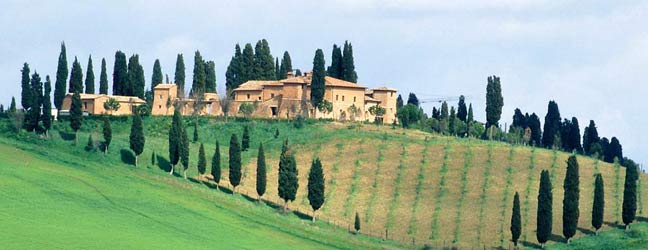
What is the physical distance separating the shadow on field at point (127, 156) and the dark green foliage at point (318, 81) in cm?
2983

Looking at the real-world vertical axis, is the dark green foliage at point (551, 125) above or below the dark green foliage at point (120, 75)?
below

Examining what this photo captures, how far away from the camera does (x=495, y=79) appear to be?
13488 cm

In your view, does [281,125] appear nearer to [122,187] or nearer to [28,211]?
[122,187]

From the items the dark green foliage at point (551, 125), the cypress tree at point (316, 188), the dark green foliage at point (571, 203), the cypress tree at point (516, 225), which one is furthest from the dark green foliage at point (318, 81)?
the cypress tree at point (516, 225)

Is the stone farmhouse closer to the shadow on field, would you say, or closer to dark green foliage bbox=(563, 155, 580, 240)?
the shadow on field

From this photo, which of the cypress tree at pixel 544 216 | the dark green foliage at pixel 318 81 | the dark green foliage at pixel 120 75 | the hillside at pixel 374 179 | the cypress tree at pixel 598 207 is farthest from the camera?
the dark green foliage at pixel 120 75

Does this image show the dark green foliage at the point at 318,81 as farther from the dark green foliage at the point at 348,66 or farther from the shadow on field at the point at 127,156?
the shadow on field at the point at 127,156

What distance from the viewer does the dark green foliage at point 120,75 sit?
145 m

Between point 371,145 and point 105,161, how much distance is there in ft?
89.9

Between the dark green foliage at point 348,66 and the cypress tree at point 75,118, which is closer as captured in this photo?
the cypress tree at point 75,118

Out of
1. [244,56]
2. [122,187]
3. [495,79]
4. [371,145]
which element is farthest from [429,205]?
[244,56]

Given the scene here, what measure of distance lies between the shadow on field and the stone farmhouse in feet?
86.4

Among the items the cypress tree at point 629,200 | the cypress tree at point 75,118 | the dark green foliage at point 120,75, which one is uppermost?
the dark green foliage at point 120,75

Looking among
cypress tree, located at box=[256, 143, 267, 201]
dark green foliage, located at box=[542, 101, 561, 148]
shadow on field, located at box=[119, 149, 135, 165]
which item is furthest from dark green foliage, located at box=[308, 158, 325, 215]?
dark green foliage, located at box=[542, 101, 561, 148]
